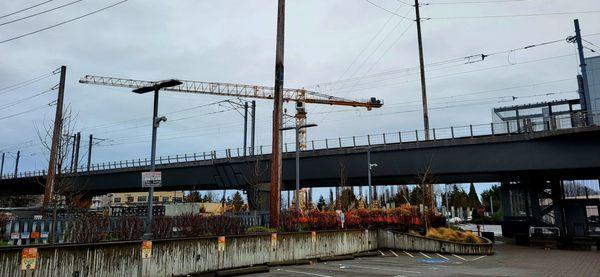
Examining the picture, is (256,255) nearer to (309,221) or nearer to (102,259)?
(102,259)

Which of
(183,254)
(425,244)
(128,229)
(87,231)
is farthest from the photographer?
(425,244)

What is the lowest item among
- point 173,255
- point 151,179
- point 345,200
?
point 173,255

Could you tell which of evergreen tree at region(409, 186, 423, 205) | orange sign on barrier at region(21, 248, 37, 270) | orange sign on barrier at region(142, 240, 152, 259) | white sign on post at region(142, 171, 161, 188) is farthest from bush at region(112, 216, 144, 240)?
evergreen tree at region(409, 186, 423, 205)

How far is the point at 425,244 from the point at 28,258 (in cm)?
2250

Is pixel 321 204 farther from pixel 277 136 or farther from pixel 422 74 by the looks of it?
pixel 277 136

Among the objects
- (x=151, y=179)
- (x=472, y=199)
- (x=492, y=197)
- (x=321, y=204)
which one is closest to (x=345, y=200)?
(x=151, y=179)

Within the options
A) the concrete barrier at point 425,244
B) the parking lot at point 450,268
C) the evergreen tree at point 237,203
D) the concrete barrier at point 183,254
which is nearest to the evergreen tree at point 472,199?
the evergreen tree at point 237,203

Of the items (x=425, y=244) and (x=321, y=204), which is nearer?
(x=425, y=244)

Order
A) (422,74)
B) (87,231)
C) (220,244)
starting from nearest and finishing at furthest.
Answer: (220,244), (87,231), (422,74)

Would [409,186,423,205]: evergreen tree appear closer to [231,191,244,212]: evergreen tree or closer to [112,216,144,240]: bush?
[231,191,244,212]: evergreen tree

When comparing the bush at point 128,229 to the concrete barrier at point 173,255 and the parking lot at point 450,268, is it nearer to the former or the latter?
the concrete barrier at point 173,255

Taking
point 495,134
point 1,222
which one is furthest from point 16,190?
point 495,134

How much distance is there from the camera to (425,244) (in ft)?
92.5

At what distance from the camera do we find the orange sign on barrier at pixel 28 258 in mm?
10672
